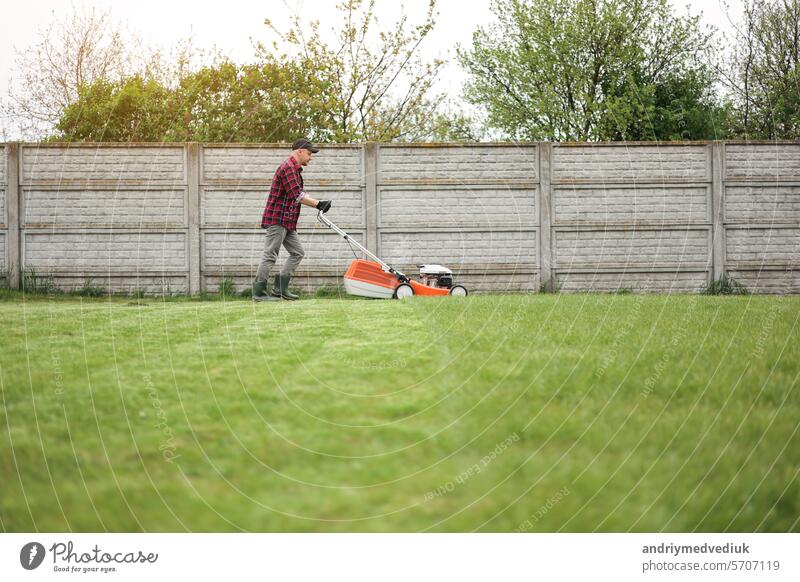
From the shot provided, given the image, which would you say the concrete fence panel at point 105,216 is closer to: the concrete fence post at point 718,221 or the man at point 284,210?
the man at point 284,210

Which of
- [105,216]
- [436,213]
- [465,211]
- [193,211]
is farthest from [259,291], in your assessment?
[465,211]

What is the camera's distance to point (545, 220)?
10.0 metres

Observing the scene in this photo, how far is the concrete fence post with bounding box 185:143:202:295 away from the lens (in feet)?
32.1

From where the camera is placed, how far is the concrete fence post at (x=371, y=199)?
32.4 feet

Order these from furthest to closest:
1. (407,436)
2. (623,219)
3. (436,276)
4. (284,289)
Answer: (623,219)
(436,276)
(284,289)
(407,436)

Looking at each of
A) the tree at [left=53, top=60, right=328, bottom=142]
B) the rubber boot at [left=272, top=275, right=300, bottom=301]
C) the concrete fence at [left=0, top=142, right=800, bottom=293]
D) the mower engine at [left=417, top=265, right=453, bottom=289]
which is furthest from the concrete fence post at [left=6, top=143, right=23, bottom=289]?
the mower engine at [left=417, top=265, right=453, bottom=289]

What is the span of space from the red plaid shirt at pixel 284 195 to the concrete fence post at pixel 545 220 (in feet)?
12.0

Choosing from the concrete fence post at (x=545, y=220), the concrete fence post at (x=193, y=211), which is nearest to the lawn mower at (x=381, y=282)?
the concrete fence post at (x=545, y=220)

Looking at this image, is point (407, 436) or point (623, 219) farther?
point (623, 219)

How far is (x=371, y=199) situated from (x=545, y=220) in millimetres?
2345

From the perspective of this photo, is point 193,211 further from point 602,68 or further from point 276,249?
point 602,68

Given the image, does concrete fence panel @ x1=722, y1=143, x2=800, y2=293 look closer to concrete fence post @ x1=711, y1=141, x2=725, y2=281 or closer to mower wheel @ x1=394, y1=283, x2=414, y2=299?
concrete fence post @ x1=711, y1=141, x2=725, y2=281

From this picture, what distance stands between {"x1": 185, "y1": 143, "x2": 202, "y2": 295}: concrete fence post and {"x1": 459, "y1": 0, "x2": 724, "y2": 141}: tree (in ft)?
20.9
